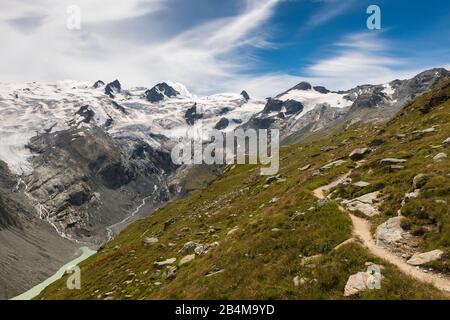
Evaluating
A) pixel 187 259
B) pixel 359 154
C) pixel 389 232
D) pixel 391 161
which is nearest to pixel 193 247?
pixel 187 259

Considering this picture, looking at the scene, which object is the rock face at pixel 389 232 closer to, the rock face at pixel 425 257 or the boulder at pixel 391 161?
the rock face at pixel 425 257

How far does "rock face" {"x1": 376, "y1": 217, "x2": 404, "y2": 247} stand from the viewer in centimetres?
2564

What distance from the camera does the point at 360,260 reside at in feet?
77.1

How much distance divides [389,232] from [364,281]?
250 inches

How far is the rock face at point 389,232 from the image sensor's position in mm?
25641

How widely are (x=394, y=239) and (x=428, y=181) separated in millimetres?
6880

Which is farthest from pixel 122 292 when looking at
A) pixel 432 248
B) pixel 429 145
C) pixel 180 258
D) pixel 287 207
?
pixel 429 145

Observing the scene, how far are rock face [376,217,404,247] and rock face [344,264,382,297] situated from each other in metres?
3.76

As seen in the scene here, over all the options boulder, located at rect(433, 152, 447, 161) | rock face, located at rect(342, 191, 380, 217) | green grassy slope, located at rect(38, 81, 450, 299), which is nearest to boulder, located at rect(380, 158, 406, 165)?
green grassy slope, located at rect(38, 81, 450, 299)

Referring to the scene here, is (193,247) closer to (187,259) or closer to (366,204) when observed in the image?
(187,259)

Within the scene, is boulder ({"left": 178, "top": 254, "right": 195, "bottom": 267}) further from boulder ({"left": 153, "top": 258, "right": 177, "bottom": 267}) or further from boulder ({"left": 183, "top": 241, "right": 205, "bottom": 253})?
boulder ({"left": 153, "top": 258, "right": 177, "bottom": 267})

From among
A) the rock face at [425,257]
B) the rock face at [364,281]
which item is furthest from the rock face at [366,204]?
the rock face at [364,281]

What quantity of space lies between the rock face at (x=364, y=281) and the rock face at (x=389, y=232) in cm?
376
